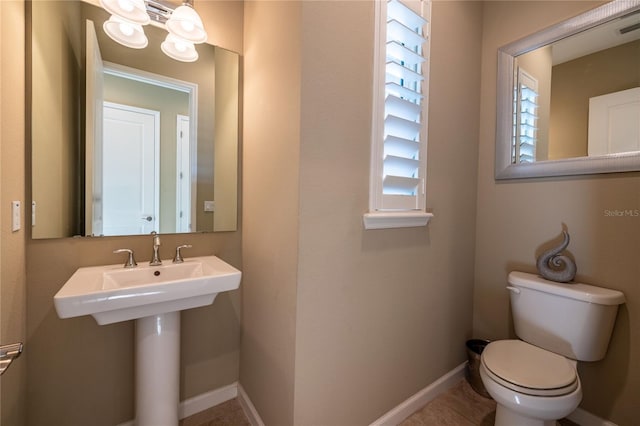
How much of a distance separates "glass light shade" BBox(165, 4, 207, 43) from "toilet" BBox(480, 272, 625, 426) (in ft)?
6.78

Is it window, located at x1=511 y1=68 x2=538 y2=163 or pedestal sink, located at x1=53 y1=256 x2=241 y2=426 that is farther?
window, located at x1=511 y1=68 x2=538 y2=163

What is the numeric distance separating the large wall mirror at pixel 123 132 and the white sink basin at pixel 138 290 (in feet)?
0.72

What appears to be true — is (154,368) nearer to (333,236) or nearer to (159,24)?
(333,236)

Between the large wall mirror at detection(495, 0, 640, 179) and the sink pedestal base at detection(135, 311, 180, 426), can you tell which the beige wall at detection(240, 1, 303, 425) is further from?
the large wall mirror at detection(495, 0, 640, 179)

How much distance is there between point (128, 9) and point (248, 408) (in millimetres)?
1996

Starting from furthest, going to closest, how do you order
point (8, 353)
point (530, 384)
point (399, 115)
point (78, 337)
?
1. point (399, 115)
2. point (78, 337)
3. point (530, 384)
4. point (8, 353)

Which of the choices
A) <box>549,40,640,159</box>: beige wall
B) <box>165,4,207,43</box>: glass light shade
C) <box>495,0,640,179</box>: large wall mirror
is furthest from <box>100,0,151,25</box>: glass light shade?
<box>549,40,640,159</box>: beige wall

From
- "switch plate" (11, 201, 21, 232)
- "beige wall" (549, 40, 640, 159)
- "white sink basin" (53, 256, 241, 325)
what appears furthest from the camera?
Answer: "beige wall" (549, 40, 640, 159)

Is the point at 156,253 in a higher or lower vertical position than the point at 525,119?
lower

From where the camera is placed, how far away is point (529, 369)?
117 cm

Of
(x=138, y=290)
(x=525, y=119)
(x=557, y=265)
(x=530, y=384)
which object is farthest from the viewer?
(x=525, y=119)

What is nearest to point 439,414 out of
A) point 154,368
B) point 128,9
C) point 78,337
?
point 154,368

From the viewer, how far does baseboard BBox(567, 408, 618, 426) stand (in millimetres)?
1357

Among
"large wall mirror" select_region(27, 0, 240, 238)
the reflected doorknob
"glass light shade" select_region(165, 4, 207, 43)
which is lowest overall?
the reflected doorknob
